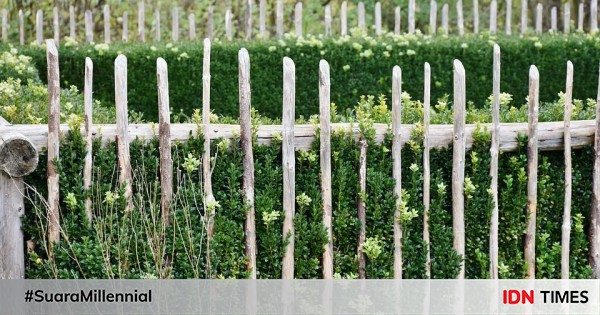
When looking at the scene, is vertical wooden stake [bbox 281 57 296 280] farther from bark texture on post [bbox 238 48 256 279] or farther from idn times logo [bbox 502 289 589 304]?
idn times logo [bbox 502 289 589 304]

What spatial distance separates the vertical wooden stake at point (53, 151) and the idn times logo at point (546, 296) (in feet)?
7.63

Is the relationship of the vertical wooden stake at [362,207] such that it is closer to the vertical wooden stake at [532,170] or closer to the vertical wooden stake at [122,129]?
the vertical wooden stake at [532,170]

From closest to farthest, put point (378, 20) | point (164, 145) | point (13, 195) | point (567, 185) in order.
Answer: point (13, 195) < point (164, 145) < point (567, 185) < point (378, 20)

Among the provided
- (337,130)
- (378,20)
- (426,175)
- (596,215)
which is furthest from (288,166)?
(378,20)

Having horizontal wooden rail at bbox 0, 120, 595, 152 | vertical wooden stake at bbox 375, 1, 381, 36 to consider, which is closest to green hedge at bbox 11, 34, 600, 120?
vertical wooden stake at bbox 375, 1, 381, 36

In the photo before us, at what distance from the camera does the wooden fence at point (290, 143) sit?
4.39m

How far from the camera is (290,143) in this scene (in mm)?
4582

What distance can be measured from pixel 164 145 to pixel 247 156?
1.33ft

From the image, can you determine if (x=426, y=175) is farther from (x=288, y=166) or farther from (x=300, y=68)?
(x=300, y=68)

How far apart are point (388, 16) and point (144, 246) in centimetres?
1178

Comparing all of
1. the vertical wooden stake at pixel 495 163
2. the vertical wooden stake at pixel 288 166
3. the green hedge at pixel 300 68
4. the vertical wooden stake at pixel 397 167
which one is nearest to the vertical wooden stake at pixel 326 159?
the vertical wooden stake at pixel 288 166

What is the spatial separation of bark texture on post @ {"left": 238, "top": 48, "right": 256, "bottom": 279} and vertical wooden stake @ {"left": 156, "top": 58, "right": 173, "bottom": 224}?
355 millimetres

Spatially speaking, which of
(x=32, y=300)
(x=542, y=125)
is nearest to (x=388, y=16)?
(x=542, y=125)

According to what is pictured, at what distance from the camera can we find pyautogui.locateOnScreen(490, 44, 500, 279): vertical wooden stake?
15.6 feet
